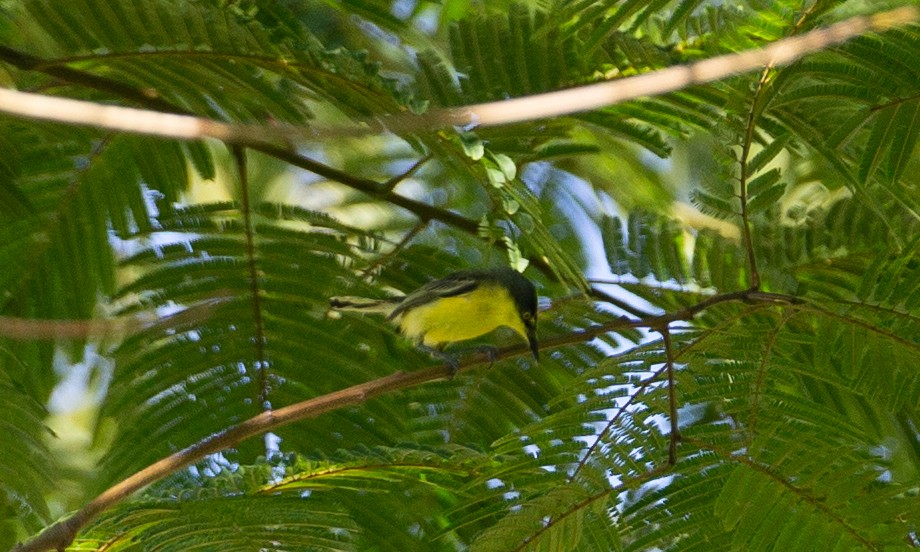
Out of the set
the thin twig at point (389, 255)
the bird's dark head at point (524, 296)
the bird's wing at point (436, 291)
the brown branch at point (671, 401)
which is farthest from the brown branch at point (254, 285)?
the brown branch at point (671, 401)

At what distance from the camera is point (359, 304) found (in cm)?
354

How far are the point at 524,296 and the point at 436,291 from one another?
1.01 feet

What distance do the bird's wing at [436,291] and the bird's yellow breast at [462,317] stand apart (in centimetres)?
5

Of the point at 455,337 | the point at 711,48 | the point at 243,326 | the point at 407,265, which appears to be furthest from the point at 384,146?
the point at 711,48

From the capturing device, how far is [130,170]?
11.9 feet

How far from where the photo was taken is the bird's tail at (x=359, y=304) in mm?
3498

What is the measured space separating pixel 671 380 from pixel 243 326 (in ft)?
4.66

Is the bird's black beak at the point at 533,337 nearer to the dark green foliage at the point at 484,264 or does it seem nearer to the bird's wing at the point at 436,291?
the dark green foliage at the point at 484,264

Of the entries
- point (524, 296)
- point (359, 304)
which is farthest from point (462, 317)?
point (359, 304)

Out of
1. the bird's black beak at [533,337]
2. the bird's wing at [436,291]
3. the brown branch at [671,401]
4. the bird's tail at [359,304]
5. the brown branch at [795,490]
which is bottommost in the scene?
the brown branch at [795,490]

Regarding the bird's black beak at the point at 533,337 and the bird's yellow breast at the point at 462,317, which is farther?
the bird's yellow breast at the point at 462,317

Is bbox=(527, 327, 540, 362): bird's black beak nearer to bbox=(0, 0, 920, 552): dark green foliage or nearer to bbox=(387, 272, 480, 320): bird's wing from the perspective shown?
bbox=(0, 0, 920, 552): dark green foliage

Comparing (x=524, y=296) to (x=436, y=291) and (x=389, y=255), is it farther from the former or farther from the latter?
(x=389, y=255)

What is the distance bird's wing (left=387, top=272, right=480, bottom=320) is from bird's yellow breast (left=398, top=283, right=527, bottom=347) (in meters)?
0.05
